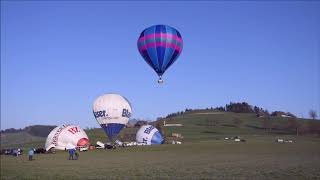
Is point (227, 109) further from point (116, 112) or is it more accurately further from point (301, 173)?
point (301, 173)

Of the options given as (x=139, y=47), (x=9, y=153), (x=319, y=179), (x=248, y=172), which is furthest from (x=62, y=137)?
(x=319, y=179)

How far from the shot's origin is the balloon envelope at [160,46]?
37.6m

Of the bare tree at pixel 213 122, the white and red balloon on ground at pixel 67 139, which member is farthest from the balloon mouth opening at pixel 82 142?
the bare tree at pixel 213 122

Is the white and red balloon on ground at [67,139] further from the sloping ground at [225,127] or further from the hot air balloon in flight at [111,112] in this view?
the sloping ground at [225,127]

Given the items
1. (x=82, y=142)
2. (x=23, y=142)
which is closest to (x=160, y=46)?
(x=82, y=142)

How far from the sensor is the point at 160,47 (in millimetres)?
37469

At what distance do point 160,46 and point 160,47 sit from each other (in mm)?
80

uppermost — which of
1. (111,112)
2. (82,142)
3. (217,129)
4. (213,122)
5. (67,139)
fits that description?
(213,122)

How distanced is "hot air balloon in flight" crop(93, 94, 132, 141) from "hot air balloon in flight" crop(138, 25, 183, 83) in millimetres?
10913

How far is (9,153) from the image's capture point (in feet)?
148

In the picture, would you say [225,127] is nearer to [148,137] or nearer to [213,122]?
[213,122]

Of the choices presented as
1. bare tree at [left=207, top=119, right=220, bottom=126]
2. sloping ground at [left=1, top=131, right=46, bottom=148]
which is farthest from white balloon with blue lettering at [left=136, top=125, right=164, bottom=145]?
bare tree at [left=207, top=119, right=220, bottom=126]

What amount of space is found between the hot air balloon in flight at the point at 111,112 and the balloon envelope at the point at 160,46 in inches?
430

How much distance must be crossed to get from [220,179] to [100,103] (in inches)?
1345
